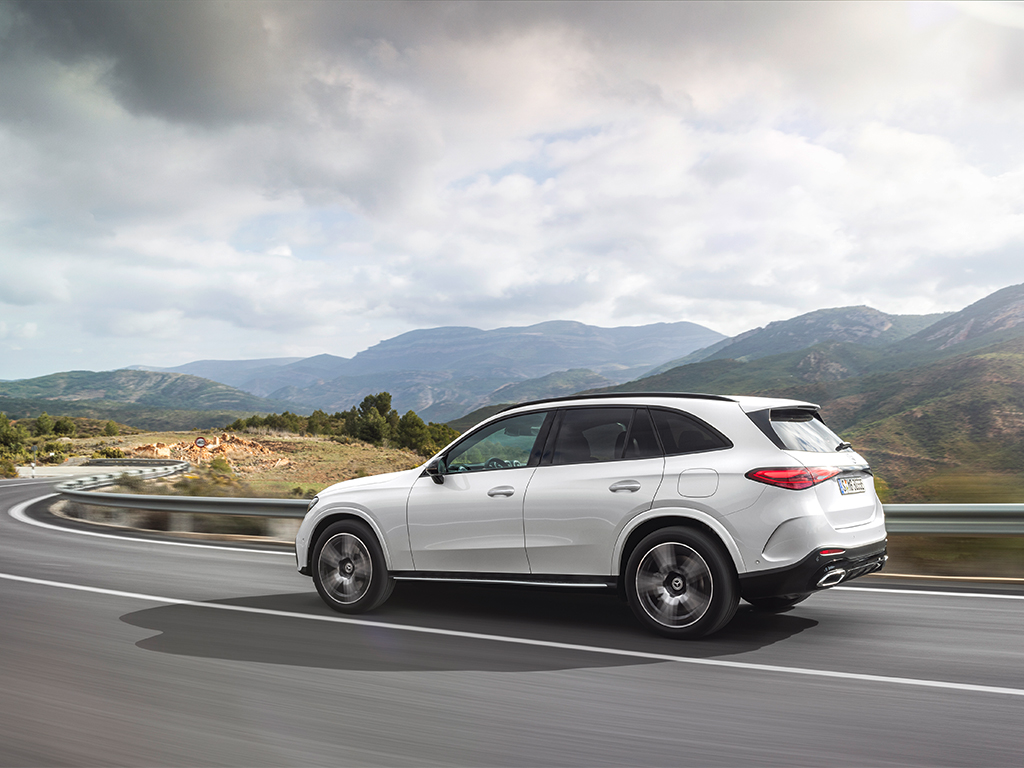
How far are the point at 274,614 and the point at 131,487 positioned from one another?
14430mm

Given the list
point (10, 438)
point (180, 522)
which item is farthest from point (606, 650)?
point (10, 438)

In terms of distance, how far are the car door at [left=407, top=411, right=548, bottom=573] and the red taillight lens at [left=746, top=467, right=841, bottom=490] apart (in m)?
1.69

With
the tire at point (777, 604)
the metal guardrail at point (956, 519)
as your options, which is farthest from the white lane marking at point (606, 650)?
the metal guardrail at point (956, 519)

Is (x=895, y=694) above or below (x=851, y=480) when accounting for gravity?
below

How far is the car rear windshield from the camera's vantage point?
18.0ft

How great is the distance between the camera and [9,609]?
277 inches

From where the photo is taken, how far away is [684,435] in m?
5.71

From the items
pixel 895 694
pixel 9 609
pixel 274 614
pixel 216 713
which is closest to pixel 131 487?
pixel 9 609

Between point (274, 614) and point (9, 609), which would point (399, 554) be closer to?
point (274, 614)

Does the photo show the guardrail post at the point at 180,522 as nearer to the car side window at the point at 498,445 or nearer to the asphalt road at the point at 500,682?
the asphalt road at the point at 500,682

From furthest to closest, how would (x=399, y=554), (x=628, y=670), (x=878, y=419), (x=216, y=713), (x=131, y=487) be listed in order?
(x=878, y=419), (x=131, y=487), (x=399, y=554), (x=628, y=670), (x=216, y=713)

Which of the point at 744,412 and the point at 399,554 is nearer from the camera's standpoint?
the point at 744,412

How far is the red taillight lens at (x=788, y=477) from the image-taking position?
17.1 feet

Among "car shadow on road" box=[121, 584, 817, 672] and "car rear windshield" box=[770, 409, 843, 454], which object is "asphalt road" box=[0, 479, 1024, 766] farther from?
"car rear windshield" box=[770, 409, 843, 454]
